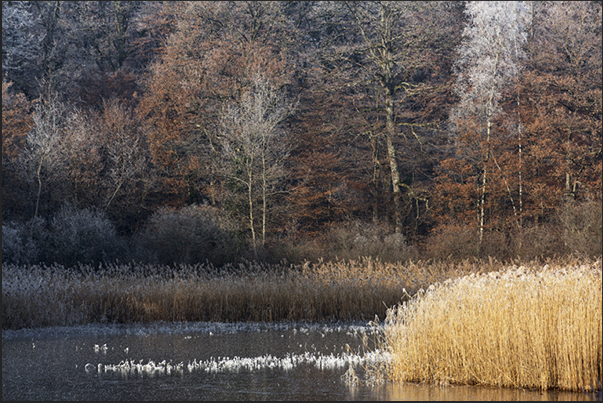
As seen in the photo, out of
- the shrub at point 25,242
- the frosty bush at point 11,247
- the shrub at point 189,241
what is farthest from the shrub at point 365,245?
the frosty bush at point 11,247

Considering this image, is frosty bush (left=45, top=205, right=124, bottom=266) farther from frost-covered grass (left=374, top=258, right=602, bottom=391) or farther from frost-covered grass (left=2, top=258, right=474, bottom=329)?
frost-covered grass (left=374, top=258, right=602, bottom=391)

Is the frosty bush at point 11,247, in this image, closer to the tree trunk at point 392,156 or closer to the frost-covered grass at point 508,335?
the tree trunk at point 392,156

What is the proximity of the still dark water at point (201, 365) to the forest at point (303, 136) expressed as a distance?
895cm

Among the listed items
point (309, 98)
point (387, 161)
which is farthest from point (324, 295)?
point (309, 98)

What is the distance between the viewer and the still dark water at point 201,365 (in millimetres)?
7125

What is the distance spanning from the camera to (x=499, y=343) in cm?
697

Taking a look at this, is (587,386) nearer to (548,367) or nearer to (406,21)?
(548,367)

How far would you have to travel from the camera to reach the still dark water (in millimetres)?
7125

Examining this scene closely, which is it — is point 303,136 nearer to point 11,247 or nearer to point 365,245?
point 365,245

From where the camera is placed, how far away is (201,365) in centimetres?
902

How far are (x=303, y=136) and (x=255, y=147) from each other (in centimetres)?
507

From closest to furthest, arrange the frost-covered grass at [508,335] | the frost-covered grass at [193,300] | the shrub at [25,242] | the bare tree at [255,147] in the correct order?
the frost-covered grass at [508,335], the frost-covered grass at [193,300], the shrub at [25,242], the bare tree at [255,147]

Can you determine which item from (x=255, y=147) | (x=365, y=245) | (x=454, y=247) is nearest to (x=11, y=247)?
(x=255, y=147)

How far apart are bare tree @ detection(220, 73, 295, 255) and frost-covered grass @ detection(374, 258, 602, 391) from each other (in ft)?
51.7
